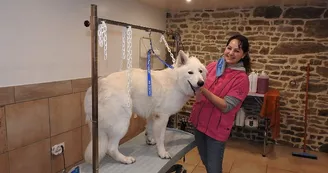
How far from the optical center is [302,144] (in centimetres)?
401

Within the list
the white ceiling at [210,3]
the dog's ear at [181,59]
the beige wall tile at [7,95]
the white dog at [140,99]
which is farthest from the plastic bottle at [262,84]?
the beige wall tile at [7,95]

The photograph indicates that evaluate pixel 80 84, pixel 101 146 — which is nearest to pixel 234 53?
pixel 101 146

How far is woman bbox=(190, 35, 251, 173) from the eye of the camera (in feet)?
6.06

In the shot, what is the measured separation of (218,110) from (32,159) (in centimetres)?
173

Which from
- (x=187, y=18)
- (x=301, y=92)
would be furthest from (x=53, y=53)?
(x=301, y=92)

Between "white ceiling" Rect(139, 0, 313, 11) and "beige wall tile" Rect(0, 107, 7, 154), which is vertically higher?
"white ceiling" Rect(139, 0, 313, 11)

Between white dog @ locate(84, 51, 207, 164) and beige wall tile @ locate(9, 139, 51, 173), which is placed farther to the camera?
beige wall tile @ locate(9, 139, 51, 173)

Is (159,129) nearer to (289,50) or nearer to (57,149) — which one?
(57,149)

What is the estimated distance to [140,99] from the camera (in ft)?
6.24

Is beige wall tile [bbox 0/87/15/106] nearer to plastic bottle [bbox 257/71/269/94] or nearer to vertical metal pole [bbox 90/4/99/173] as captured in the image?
vertical metal pole [bbox 90/4/99/173]

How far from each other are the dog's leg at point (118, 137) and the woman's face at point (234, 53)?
0.92 m

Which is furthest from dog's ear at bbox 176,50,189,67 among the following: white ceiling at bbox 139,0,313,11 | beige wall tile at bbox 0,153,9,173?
white ceiling at bbox 139,0,313,11

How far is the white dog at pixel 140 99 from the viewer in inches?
68.4

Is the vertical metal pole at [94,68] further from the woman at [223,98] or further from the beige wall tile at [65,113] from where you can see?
the beige wall tile at [65,113]
